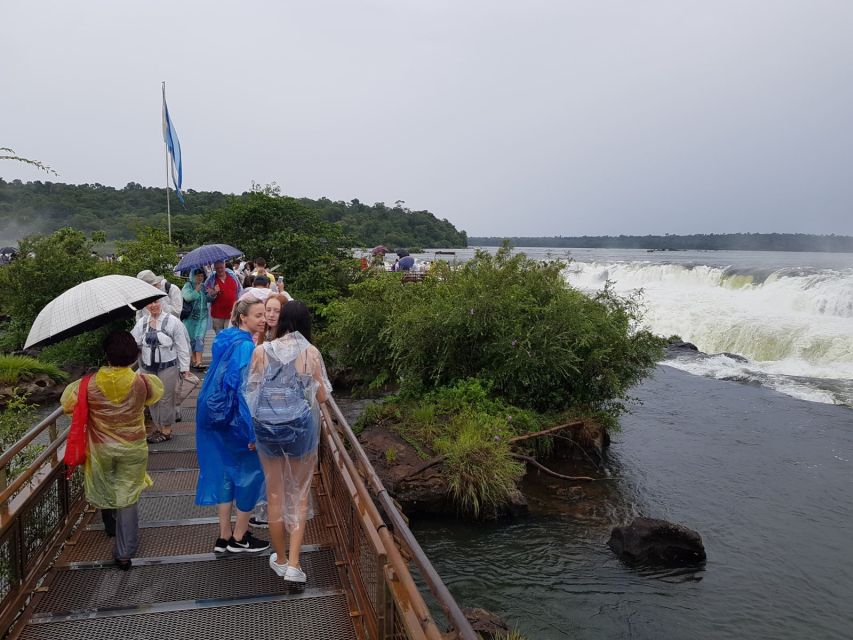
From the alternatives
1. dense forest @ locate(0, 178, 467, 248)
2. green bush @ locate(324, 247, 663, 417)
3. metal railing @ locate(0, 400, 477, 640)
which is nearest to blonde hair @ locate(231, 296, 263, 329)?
metal railing @ locate(0, 400, 477, 640)

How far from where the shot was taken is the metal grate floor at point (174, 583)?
400 centimetres

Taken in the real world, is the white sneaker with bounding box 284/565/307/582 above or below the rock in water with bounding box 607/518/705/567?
above

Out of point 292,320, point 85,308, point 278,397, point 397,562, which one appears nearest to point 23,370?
point 85,308

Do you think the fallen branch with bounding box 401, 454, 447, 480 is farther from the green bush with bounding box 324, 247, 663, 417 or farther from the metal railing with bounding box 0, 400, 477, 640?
the metal railing with bounding box 0, 400, 477, 640

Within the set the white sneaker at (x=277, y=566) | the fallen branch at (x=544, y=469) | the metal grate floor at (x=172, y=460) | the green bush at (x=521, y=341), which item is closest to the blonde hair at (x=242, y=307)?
the white sneaker at (x=277, y=566)

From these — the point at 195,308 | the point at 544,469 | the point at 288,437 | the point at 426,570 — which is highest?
the point at 195,308

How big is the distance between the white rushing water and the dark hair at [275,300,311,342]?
582 inches

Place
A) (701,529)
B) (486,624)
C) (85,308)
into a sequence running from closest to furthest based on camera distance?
(85,308) < (486,624) < (701,529)

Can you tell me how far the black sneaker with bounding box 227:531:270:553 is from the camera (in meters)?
4.59

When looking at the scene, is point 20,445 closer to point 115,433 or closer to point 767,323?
point 115,433

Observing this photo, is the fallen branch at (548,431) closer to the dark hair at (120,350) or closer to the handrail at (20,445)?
the handrail at (20,445)

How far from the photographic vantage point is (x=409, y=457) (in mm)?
10008

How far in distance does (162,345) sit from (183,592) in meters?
3.16

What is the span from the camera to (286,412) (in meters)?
3.88
